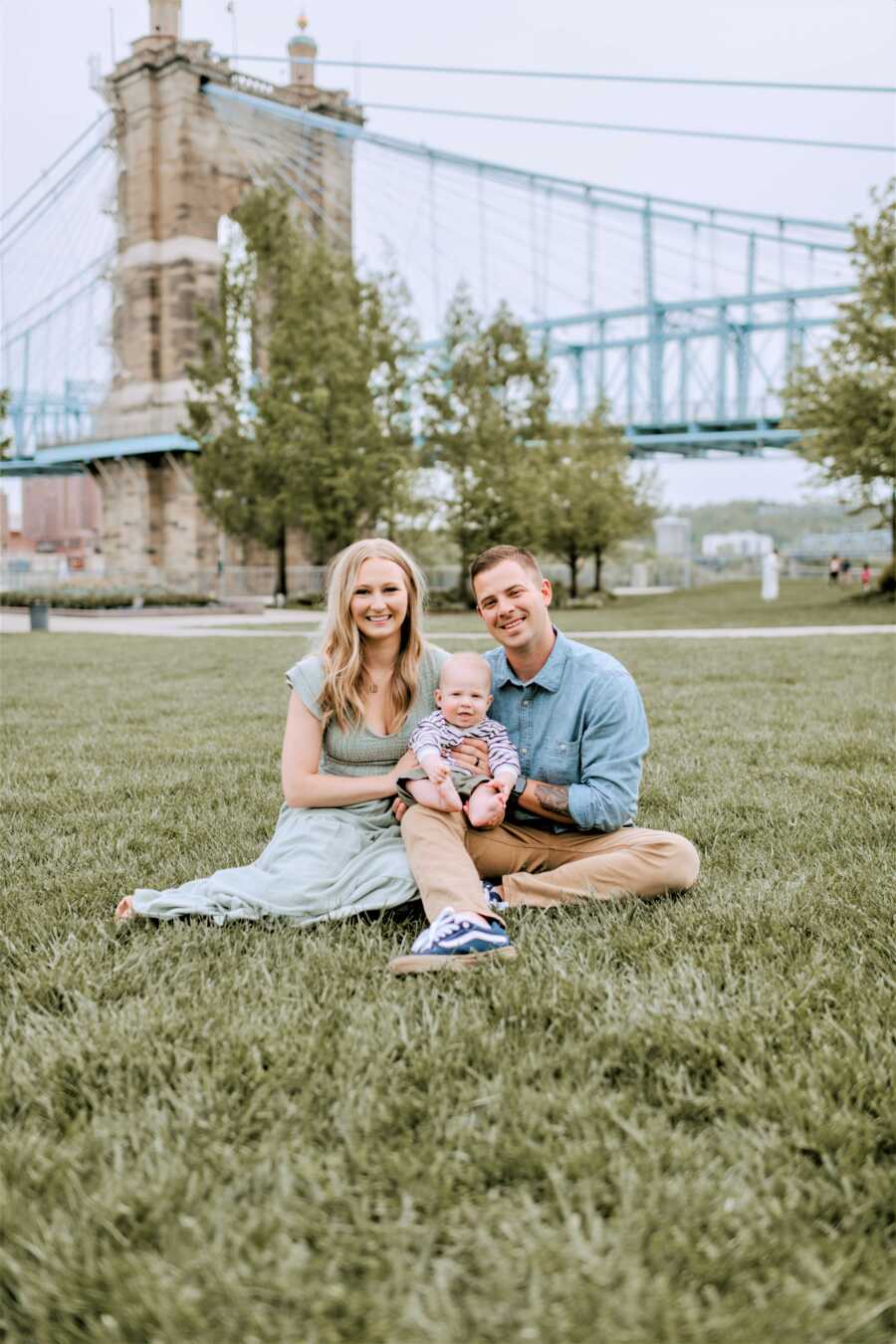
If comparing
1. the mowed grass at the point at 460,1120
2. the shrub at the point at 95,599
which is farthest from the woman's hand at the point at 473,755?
the shrub at the point at 95,599

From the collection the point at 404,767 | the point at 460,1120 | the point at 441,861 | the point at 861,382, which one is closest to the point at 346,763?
the point at 404,767

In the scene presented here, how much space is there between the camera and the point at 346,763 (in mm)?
3637

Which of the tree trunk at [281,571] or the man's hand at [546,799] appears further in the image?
the tree trunk at [281,571]

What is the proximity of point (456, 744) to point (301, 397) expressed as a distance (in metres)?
26.6

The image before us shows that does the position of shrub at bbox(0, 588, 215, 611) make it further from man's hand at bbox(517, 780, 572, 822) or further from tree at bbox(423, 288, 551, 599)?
man's hand at bbox(517, 780, 572, 822)

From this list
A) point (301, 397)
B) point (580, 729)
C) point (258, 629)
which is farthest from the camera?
point (301, 397)

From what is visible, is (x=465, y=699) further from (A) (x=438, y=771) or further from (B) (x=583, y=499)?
(B) (x=583, y=499)

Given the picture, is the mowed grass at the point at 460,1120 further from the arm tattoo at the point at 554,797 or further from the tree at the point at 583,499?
the tree at the point at 583,499

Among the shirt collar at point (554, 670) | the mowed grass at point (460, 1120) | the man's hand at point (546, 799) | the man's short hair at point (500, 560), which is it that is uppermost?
the man's short hair at point (500, 560)

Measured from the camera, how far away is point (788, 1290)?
155cm

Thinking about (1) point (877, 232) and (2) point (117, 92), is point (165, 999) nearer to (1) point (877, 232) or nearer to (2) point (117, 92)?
(1) point (877, 232)

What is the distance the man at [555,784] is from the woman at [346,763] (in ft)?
0.70

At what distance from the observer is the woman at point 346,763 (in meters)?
3.22

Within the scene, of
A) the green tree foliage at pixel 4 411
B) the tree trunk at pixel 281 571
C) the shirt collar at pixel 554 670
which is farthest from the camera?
the tree trunk at pixel 281 571
